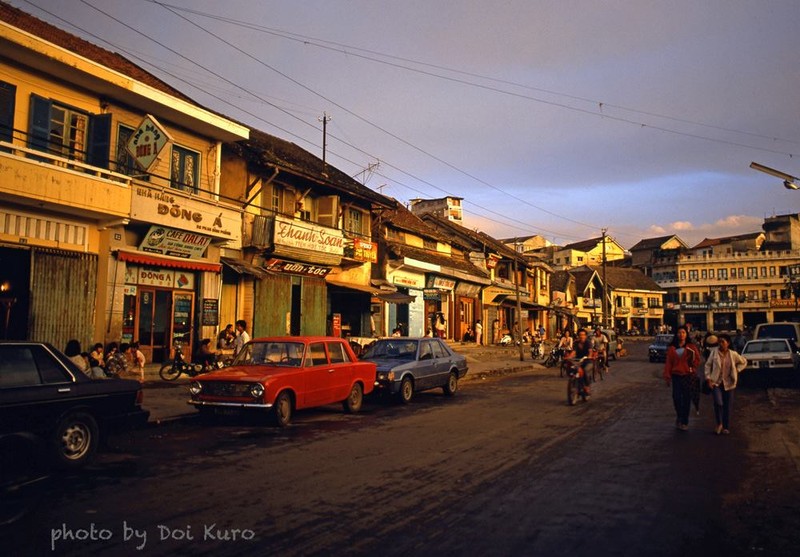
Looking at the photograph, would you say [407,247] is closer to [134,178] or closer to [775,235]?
[134,178]

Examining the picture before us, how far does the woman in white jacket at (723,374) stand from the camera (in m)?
10.4

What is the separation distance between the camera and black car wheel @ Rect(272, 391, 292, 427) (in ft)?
35.3

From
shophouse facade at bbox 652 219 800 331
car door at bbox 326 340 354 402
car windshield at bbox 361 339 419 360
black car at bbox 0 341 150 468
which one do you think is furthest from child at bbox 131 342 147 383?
shophouse facade at bbox 652 219 800 331

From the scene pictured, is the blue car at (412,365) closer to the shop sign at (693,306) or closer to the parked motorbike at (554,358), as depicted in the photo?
the parked motorbike at (554,358)

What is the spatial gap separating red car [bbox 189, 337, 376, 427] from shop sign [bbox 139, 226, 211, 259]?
25.0 ft

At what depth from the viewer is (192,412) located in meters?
12.2

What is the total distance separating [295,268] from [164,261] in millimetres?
6364

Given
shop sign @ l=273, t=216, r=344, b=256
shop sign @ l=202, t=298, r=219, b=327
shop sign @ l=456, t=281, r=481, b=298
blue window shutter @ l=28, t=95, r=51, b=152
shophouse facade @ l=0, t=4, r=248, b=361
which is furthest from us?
shop sign @ l=456, t=281, r=481, b=298

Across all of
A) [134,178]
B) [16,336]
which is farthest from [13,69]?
[16,336]

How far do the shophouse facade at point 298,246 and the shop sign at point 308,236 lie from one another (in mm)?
36

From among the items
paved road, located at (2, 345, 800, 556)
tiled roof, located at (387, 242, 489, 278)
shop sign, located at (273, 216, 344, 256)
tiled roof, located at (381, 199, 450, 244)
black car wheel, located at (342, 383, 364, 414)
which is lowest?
paved road, located at (2, 345, 800, 556)

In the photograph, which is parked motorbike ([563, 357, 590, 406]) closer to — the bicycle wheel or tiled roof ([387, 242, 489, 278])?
the bicycle wheel

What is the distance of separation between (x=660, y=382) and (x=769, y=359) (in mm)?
3411

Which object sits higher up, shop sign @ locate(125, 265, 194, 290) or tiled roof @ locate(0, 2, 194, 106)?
tiled roof @ locate(0, 2, 194, 106)
